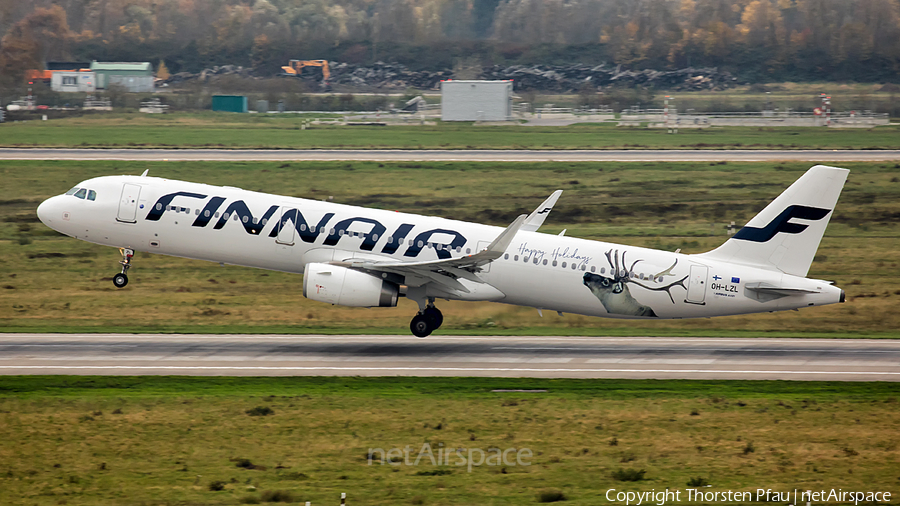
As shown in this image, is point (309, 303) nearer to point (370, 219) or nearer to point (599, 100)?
point (370, 219)

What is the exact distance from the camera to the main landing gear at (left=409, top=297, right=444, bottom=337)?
4088cm

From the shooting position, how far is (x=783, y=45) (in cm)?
14325

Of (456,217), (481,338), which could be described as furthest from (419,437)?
(456,217)

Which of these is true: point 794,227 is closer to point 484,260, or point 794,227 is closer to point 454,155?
point 484,260

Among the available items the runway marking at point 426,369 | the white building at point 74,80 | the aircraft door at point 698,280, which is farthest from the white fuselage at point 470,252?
the white building at point 74,80

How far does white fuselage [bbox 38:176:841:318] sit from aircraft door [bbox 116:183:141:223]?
37 centimetres

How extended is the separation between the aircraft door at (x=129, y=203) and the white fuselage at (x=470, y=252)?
0.37m

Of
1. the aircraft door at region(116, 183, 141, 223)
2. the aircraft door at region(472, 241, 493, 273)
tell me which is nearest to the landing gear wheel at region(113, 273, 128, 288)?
the aircraft door at region(116, 183, 141, 223)

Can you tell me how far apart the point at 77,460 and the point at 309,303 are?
2442cm

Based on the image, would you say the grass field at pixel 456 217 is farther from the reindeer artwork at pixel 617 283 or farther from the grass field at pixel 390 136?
the grass field at pixel 390 136

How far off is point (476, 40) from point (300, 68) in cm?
3115

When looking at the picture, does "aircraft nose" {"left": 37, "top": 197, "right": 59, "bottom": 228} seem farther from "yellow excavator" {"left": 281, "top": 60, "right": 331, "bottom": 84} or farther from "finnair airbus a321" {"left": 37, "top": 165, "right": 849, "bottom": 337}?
"yellow excavator" {"left": 281, "top": 60, "right": 331, "bottom": 84}

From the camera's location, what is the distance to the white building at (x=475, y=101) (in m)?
107

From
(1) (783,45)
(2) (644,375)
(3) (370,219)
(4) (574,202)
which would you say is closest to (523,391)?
(2) (644,375)
